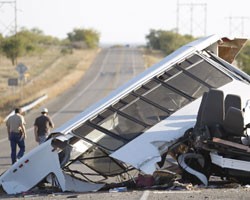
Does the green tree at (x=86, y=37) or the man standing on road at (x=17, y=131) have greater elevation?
the man standing on road at (x=17, y=131)

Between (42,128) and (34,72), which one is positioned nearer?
(42,128)

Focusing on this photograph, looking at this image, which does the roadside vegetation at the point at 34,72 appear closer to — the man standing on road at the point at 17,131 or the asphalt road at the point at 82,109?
the asphalt road at the point at 82,109

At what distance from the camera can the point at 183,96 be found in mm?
10461

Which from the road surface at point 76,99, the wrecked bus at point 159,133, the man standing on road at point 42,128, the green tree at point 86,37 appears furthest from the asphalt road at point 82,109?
the green tree at point 86,37

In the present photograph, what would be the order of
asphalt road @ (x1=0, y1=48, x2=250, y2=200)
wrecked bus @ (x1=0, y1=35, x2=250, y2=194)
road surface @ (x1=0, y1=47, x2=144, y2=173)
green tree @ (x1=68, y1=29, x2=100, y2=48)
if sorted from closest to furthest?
asphalt road @ (x1=0, y1=48, x2=250, y2=200), wrecked bus @ (x1=0, y1=35, x2=250, y2=194), road surface @ (x1=0, y1=47, x2=144, y2=173), green tree @ (x1=68, y1=29, x2=100, y2=48)

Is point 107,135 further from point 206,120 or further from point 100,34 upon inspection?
point 100,34

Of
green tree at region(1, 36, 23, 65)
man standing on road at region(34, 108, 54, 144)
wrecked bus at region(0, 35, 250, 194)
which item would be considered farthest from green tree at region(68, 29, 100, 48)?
wrecked bus at region(0, 35, 250, 194)

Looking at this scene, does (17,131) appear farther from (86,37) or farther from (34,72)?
(86,37)

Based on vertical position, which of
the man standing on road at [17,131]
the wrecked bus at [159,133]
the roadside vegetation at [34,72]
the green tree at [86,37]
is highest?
the wrecked bus at [159,133]

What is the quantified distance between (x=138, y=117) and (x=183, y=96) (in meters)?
0.80

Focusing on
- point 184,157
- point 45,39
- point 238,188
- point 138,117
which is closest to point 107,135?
point 138,117

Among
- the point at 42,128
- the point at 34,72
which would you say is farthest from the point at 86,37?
the point at 42,128

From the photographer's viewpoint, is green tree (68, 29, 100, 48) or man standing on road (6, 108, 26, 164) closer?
man standing on road (6, 108, 26, 164)

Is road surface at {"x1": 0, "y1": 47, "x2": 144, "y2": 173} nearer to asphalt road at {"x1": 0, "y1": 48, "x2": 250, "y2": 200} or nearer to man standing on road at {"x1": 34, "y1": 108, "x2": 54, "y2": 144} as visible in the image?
asphalt road at {"x1": 0, "y1": 48, "x2": 250, "y2": 200}
